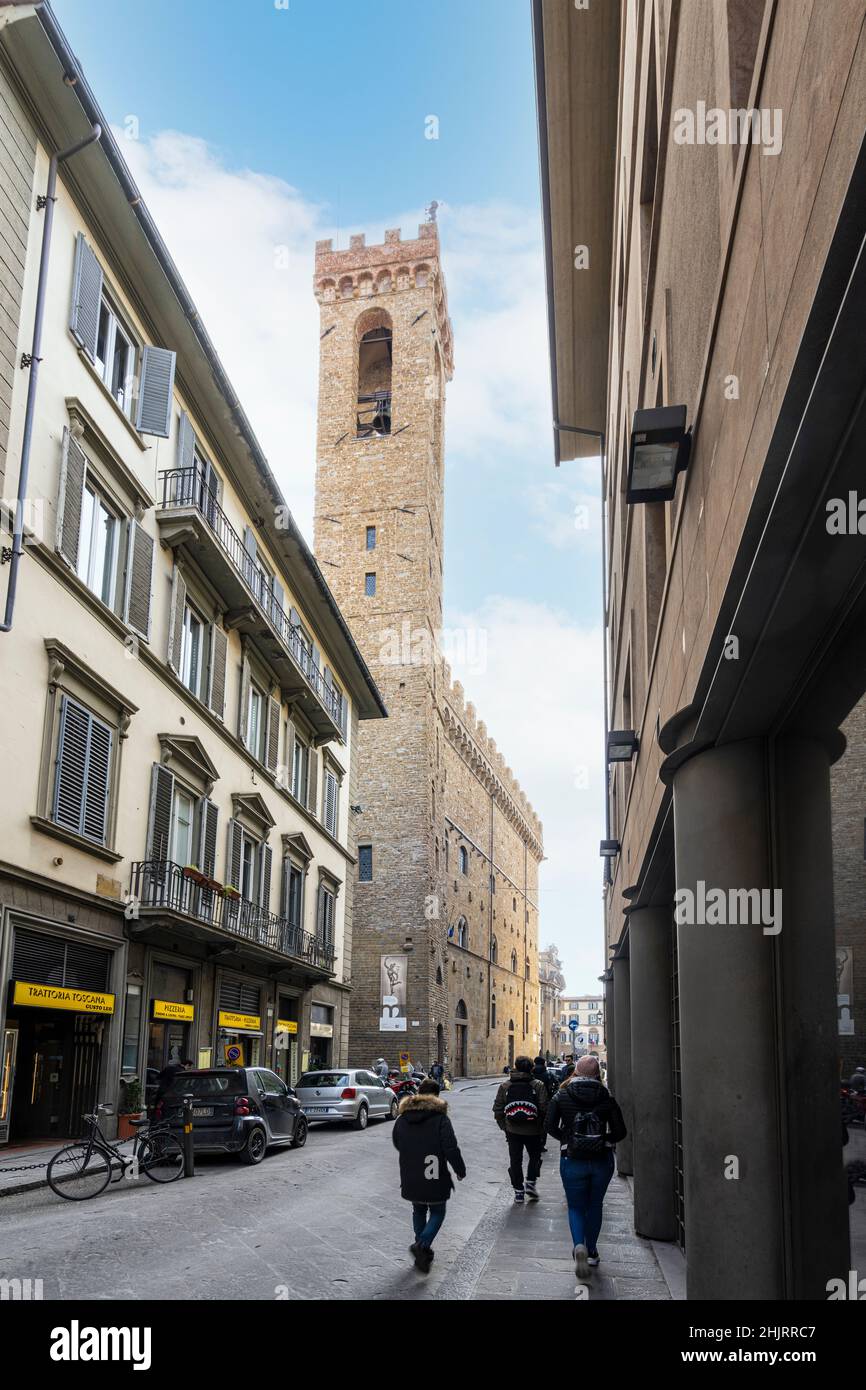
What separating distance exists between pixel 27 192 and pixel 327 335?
44.8 meters

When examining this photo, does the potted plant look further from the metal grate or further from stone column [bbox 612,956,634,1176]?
the metal grate

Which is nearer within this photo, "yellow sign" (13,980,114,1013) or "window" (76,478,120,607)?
"yellow sign" (13,980,114,1013)

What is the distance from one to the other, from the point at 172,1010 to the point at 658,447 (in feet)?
62.3

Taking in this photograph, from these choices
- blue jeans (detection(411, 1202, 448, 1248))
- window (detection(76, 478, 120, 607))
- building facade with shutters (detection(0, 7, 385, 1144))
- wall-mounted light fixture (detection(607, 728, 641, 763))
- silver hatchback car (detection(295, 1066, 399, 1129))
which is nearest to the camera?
blue jeans (detection(411, 1202, 448, 1248))

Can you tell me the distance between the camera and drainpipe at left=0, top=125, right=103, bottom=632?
1664 centimetres

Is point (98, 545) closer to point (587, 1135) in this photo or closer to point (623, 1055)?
point (623, 1055)

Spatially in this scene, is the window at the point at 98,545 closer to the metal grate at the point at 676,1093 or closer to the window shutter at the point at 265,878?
the window shutter at the point at 265,878

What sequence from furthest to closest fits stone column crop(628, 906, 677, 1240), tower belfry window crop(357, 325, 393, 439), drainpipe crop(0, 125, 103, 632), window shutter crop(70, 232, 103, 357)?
tower belfry window crop(357, 325, 393, 439) < window shutter crop(70, 232, 103, 357) < drainpipe crop(0, 125, 103, 632) < stone column crop(628, 906, 677, 1240)

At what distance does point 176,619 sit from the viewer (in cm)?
2433

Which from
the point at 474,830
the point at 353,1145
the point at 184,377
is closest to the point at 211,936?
the point at 353,1145

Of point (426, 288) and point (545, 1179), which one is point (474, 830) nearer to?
point (426, 288)

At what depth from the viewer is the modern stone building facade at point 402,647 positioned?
52.8 meters

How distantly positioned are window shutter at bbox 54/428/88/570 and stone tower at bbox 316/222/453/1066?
35.4 metres

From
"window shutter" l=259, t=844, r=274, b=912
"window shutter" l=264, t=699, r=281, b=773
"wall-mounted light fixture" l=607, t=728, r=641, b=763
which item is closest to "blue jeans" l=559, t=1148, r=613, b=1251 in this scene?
"wall-mounted light fixture" l=607, t=728, r=641, b=763
